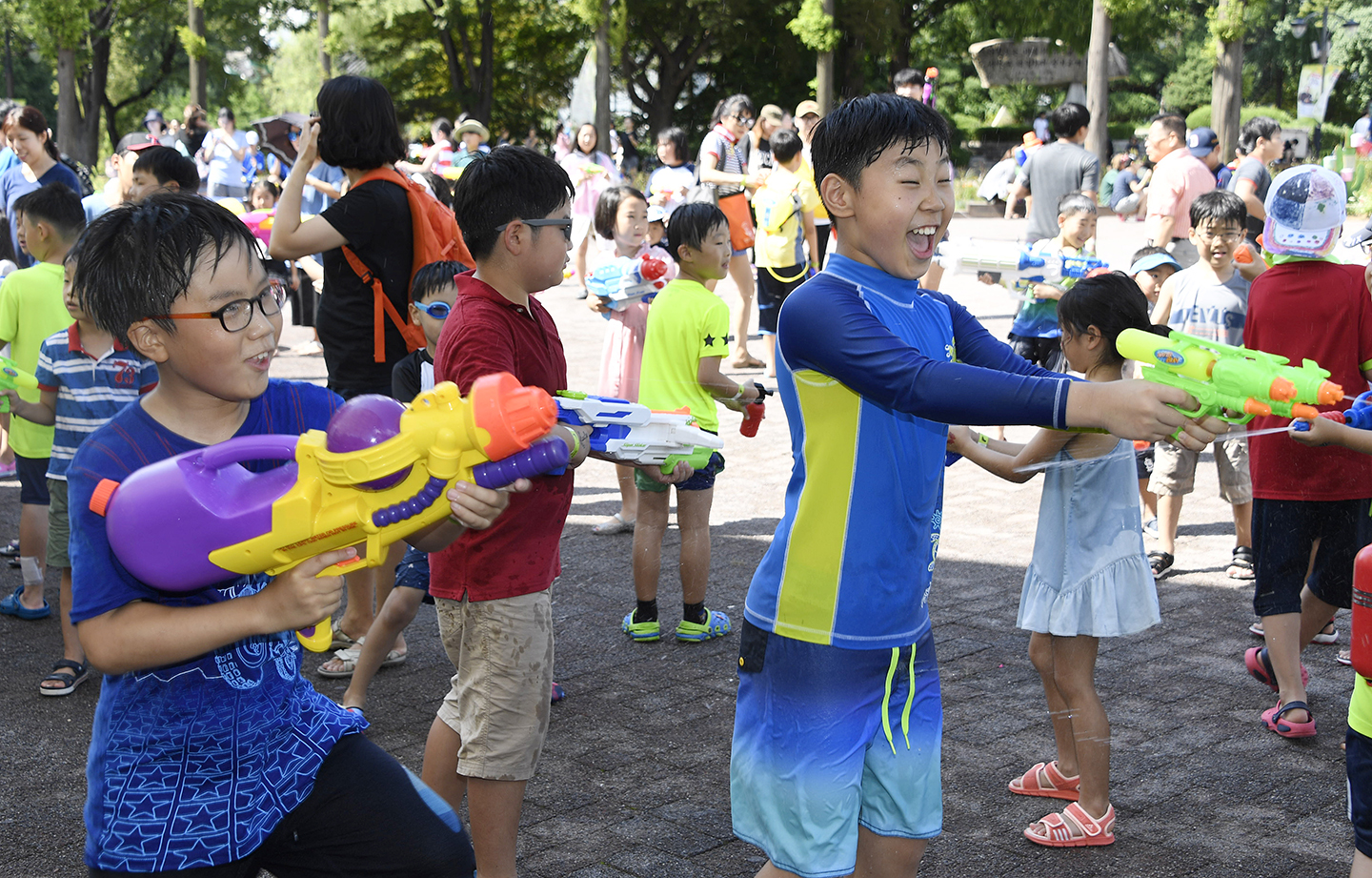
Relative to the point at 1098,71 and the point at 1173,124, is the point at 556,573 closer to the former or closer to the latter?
the point at 1173,124

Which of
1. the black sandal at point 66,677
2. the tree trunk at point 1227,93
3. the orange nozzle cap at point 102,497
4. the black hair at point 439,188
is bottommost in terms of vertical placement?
the black sandal at point 66,677

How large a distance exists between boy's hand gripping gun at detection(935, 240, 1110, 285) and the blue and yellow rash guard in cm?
458

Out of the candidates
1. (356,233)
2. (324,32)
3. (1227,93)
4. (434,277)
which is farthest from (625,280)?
(324,32)

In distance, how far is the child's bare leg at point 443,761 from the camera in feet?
11.0

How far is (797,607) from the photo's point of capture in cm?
260

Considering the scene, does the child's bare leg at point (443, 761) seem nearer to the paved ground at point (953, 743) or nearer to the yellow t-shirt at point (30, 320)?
the paved ground at point (953, 743)

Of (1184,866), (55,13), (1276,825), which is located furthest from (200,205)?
(55,13)

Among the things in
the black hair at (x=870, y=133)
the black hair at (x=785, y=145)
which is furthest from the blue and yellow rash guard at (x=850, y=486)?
the black hair at (x=785, y=145)

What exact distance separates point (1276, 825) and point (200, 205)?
3.47 m

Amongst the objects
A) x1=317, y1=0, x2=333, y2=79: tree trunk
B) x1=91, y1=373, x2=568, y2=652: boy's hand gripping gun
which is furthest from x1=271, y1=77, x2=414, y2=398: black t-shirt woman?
x1=317, y1=0, x2=333, y2=79: tree trunk

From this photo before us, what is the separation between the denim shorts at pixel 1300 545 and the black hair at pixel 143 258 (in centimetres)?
384

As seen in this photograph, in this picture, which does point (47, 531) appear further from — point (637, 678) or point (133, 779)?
point (133, 779)

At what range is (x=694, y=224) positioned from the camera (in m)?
5.55

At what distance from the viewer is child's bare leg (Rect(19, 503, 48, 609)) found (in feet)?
18.7
